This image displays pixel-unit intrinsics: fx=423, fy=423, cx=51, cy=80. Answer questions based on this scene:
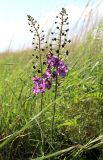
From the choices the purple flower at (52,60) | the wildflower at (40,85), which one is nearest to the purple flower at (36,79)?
the wildflower at (40,85)

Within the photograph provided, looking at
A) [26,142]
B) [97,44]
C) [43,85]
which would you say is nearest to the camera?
[43,85]

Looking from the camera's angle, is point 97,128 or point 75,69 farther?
point 75,69

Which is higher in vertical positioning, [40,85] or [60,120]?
[40,85]

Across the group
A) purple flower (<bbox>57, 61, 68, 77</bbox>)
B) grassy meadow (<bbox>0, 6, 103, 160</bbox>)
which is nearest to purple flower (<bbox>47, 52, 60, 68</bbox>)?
purple flower (<bbox>57, 61, 68, 77</bbox>)

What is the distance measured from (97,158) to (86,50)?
1453mm

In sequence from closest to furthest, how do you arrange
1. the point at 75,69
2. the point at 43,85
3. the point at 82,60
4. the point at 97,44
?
1. the point at 43,85
2. the point at 75,69
3. the point at 82,60
4. the point at 97,44

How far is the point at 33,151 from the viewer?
258 centimetres

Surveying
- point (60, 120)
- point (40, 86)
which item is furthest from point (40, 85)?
point (60, 120)

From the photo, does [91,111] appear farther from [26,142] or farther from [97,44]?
[97,44]

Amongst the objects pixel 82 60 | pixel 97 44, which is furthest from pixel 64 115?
pixel 97 44

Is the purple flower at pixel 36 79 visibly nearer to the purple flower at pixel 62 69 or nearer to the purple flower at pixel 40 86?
the purple flower at pixel 40 86

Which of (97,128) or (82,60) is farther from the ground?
(82,60)

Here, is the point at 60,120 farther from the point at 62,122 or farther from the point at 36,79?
the point at 36,79

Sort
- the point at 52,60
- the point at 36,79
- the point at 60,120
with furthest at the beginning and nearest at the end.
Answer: the point at 60,120 → the point at 36,79 → the point at 52,60
